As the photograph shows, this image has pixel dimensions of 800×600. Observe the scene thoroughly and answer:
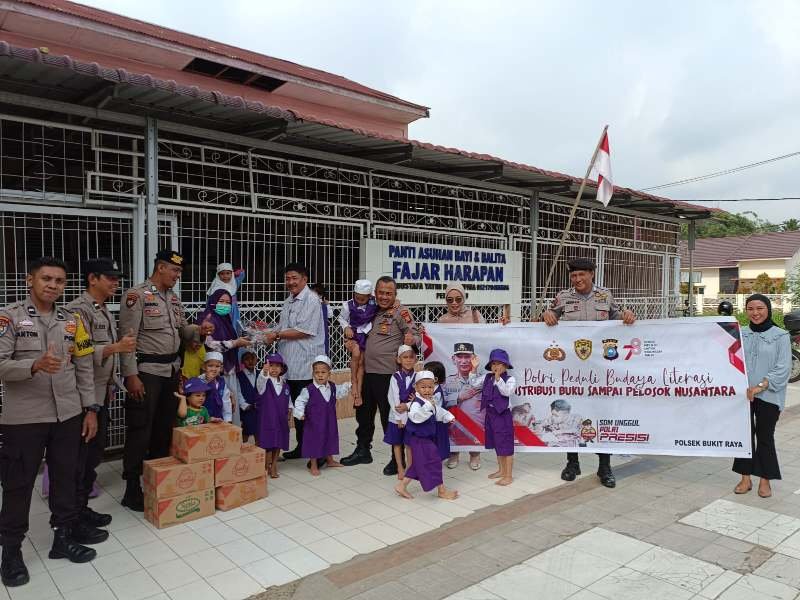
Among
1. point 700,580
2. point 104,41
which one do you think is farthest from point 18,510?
point 104,41

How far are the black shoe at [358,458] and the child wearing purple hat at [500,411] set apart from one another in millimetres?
1130

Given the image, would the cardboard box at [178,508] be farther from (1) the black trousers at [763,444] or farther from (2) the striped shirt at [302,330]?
(1) the black trousers at [763,444]

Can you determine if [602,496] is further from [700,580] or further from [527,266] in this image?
[527,266]

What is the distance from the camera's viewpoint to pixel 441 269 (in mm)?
7617

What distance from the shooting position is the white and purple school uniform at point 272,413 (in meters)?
4.77

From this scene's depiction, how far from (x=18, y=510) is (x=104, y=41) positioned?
846cm

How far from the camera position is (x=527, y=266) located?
29.7 ft

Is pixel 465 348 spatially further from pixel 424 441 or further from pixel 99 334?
pixel 99 334

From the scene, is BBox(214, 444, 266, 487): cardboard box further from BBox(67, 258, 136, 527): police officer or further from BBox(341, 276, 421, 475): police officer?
BBox(341, 276, 421, 475): police officer

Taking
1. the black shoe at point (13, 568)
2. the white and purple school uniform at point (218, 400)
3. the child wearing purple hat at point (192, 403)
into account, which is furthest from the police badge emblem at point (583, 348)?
the black shoe at point (13, 568)

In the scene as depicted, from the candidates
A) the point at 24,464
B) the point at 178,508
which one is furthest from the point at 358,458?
the point at 24,464

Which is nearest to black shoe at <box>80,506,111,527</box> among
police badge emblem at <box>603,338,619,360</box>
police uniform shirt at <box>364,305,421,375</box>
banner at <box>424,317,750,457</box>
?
police uniform shirt at <box>364,305,421,375</box>

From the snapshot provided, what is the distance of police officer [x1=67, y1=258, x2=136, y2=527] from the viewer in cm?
361

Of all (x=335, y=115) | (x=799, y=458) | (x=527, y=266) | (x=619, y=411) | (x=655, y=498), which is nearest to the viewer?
(x=655, y=498)
